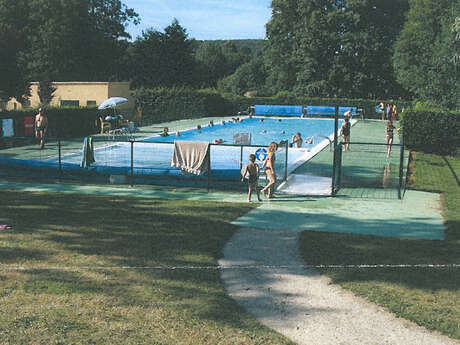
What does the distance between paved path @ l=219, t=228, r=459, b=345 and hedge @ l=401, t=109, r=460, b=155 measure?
19543 millimetres

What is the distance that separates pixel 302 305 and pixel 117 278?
2850 mm

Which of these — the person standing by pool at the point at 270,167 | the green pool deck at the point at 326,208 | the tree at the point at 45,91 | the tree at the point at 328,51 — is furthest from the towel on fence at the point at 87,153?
the tree at the point at 328,51

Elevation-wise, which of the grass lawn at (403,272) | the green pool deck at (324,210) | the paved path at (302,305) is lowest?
the paved path at (302,305)

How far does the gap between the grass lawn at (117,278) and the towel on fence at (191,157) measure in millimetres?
3256

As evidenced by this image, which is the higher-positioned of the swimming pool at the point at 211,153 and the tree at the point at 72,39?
the tree at the point at 72,39

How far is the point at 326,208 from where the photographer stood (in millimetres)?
13906

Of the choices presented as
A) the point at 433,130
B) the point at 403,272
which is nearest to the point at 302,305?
the point at 403,272

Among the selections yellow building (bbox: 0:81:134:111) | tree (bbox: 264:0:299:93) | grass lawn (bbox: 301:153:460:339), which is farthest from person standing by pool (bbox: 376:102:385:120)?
grass lawn (bbox: 301:153:460:339)

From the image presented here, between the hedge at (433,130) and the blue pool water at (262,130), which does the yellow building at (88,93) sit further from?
the hedge at (433,130)

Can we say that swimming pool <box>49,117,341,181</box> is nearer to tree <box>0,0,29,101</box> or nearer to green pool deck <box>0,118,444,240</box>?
green pool deck <box>0,118,444,240</box>

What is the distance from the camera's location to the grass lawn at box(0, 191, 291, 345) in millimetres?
6273

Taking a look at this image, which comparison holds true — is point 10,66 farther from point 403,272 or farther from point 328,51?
point 328,51

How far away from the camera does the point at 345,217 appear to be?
1288cm

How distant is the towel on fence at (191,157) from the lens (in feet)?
53.5
